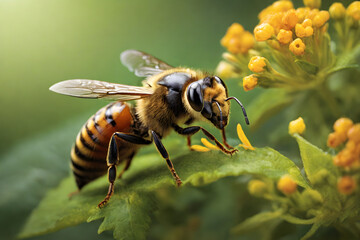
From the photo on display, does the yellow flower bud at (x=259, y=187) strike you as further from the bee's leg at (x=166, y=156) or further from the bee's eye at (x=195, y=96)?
the bee's eye at (x=195, y=96)

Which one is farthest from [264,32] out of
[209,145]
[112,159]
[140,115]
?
[112,159]

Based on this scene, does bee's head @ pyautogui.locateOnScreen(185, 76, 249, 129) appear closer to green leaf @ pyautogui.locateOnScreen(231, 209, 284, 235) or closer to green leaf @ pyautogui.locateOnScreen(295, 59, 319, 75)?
green leaf @ pyautogui.locateOnScreen(295, 59, 319, 75)

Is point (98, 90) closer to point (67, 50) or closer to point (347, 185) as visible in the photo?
point (347, 185)

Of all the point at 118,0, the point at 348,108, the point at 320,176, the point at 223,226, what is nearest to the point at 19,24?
the point at 118,0

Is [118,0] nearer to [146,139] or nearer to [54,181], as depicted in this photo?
[54,181]

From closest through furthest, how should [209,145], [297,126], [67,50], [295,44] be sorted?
[297,126]
[295,44]
[209,145]
[67,50]

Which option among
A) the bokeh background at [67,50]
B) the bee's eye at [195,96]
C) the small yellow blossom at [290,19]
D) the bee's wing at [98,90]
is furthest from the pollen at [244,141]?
the bokeh background at [67,50]
